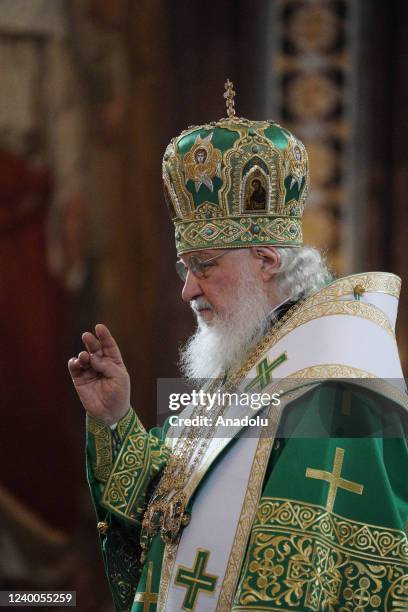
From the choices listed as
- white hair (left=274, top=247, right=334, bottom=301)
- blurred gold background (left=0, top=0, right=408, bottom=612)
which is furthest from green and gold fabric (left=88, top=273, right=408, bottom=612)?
blurred gold background (left=0, top=0, right=408, bottom=612)

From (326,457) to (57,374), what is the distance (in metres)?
3.97

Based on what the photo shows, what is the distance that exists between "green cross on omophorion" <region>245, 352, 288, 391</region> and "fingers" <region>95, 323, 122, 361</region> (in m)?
0.43

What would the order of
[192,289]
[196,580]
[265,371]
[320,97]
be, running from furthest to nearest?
1. [320,97]
2. [192,289]
3. [265,371]
4. [196,580]

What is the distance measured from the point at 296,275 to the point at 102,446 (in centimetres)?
84

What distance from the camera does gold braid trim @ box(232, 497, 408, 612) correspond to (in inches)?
113

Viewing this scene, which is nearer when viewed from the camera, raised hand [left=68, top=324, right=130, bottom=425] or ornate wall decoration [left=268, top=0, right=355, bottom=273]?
raised hand [left=68, top=324, right=130, bottom=425]

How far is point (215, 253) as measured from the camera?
3.49 meters

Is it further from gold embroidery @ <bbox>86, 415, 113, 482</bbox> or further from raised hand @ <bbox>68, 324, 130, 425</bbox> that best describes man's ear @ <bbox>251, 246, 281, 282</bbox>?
gold embroidery @ <bbox>86, 415, 113, 482</bbox>

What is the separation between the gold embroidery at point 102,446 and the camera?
11.9ft

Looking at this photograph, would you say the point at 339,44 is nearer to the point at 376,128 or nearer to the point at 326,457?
the point at 376,128

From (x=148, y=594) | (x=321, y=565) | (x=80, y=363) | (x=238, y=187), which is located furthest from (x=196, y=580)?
(x=238, y=187)

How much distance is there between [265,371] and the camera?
3.36m

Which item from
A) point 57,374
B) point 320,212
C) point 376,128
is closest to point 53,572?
point 57,374

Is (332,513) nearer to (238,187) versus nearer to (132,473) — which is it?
(132,473)
